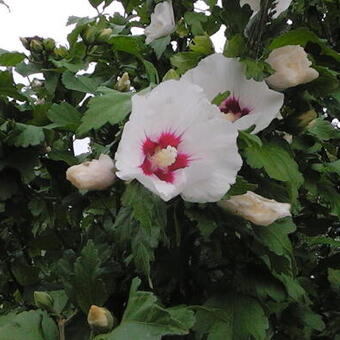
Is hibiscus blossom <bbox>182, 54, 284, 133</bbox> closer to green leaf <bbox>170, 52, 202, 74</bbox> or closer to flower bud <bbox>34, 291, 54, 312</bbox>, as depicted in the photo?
green leaf <bbox>170, 52, 202, 74</bbox>

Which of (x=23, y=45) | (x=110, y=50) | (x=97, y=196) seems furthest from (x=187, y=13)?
(x=97, y=196)

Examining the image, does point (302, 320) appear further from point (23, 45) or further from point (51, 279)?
point (23, 45)

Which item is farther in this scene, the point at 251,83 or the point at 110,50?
the point at 110,50

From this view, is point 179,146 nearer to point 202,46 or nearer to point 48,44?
point 202,46

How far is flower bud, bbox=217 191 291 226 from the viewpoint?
2.59ft

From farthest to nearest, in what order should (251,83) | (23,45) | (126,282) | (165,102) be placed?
(23,45), (126,282), (251,83), (165,102)

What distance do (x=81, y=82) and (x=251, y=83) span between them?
0.33 m

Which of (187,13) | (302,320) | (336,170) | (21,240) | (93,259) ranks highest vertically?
(187,13)

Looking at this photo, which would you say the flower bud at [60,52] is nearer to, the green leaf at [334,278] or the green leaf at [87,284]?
the green leaf at [87,284]

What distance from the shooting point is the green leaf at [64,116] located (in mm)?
907

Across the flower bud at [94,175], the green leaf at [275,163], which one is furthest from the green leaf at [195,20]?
the flower bud at [94,175]

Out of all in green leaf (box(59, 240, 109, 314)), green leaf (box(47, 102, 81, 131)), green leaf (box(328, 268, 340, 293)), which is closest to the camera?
green leaf (box(59, 240, 109, 314))

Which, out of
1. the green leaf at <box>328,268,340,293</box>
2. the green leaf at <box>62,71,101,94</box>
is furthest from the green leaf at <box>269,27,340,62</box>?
the green leaf at <box>328,268,340,293</box>

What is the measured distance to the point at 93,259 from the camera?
81 centimetres
